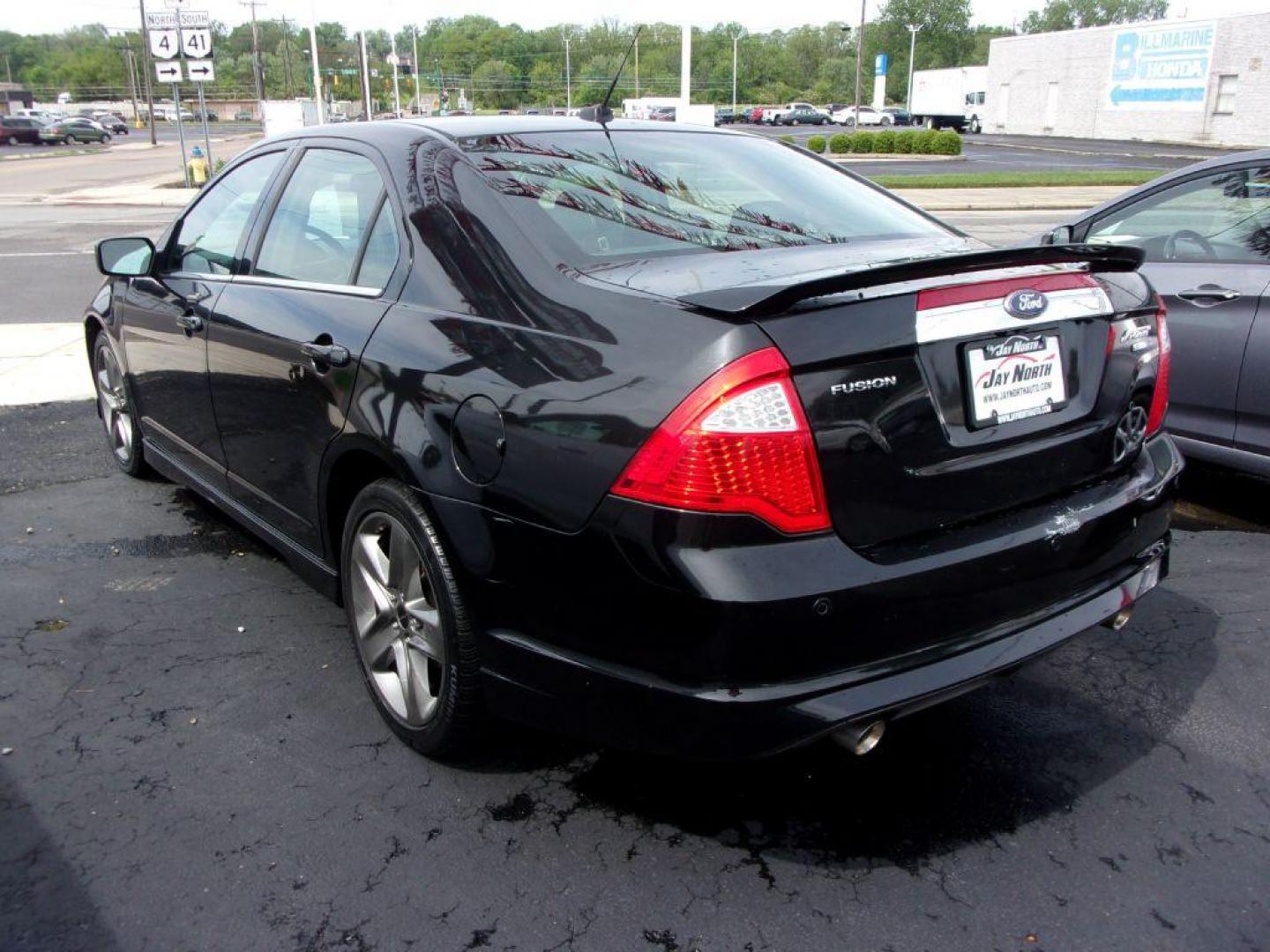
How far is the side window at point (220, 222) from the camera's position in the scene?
158 inches

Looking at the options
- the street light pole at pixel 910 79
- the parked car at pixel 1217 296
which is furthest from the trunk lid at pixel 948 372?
the street light pole at pixel 910 79

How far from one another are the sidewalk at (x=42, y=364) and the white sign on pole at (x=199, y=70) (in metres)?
12.9

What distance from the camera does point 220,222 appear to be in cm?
426

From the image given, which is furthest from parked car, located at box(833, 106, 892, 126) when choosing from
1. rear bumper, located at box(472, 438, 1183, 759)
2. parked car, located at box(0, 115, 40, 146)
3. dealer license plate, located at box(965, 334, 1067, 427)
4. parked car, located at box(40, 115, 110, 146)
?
rear bumper, located at box(472, 438, 1183, 759)

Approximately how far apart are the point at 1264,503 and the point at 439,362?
425cm

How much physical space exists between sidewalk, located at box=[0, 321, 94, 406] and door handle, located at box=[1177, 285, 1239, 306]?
226 inches

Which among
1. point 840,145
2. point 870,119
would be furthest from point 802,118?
point 840,145

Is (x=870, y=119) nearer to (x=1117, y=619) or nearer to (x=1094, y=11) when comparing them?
(x=1117, y=619)

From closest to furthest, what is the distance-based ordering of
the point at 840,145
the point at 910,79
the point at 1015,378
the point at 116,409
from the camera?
the point at 1015,378 < the point at 116,409 < the point at 840,145 < the point at 910,79

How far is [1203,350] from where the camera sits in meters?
4.67

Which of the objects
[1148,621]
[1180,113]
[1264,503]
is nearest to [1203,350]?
[1264,503]

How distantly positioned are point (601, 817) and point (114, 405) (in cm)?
387

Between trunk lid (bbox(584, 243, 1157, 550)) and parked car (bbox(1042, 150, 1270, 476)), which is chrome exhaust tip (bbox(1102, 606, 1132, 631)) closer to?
trunk lid (bbox(584, 243, 1157, 550))

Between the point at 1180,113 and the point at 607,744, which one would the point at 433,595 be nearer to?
the point at 607,744
